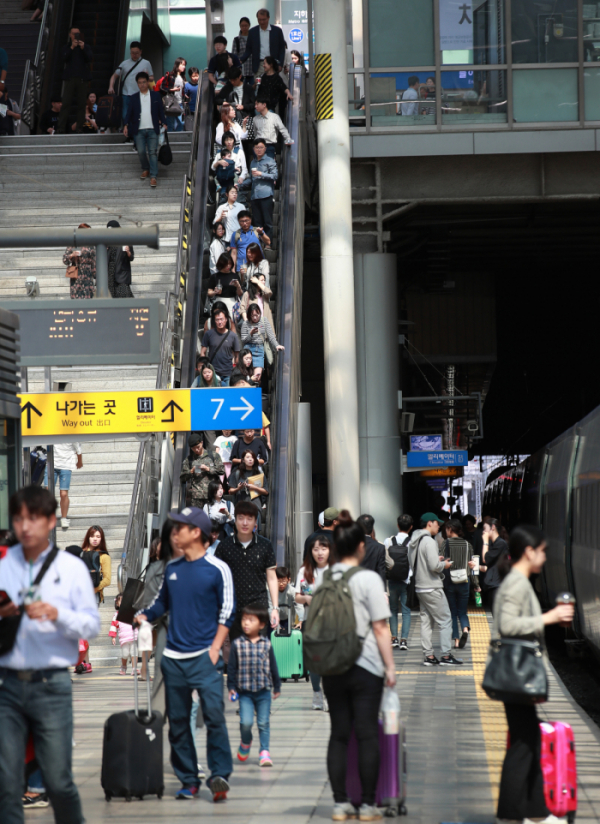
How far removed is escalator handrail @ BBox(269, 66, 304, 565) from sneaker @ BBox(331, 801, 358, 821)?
806cm

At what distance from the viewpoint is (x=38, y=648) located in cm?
485

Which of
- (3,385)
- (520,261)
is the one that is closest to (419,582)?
(3,385)

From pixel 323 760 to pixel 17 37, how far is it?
28177mm

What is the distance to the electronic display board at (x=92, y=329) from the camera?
871cm

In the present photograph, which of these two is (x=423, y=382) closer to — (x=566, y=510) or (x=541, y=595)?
(x=541, y=595)

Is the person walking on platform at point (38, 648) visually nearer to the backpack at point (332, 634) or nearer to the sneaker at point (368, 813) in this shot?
the backpack at point (332, 634)

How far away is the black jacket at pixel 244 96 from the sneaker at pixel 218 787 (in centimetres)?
1510

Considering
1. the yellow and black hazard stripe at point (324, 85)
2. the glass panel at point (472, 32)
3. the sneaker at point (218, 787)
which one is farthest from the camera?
the glass panel at point (472, 32)

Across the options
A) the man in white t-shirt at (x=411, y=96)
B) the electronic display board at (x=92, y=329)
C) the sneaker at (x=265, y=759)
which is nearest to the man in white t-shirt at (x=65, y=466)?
the electronic display board at (x=92, y=329)

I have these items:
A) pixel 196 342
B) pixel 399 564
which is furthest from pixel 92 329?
pixel 196 342

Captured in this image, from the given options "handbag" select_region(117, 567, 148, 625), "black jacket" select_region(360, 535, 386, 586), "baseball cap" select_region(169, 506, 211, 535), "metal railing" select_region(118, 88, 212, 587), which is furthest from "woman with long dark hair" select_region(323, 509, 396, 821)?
"metal railing" select_region(118, 88, 212, 587)

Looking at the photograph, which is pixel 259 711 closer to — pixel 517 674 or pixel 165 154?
pixel 517 674

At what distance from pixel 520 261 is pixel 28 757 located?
86.9ft

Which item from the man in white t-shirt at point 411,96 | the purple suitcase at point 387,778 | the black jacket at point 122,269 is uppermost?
the man in white t-shirt at point 411,96
